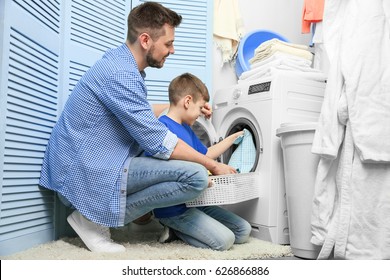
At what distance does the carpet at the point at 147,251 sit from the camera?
174cm

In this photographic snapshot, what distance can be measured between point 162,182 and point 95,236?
38 centimetres

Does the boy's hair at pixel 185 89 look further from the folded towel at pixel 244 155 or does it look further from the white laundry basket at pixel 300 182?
the white laundry basket at pixel 300 182

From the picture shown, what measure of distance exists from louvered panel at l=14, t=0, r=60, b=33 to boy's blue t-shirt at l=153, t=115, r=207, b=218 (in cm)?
73

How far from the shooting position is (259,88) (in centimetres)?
240

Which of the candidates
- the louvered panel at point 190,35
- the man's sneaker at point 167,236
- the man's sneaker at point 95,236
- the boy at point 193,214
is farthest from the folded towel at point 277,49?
the man's sneaker at point 95,236

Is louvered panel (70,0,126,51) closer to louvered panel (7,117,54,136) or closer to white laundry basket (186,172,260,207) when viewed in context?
louvered panel (7,117,54,136)

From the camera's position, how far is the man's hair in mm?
1951

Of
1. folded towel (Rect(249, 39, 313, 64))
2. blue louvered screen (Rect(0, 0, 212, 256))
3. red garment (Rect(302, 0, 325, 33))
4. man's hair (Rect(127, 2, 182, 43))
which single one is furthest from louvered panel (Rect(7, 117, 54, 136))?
red garment (Rect(302, 0, 325, 33))

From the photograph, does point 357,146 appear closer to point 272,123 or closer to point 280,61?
point 272,123

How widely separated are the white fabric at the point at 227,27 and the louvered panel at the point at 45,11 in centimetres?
137

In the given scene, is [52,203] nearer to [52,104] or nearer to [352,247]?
[52,104]

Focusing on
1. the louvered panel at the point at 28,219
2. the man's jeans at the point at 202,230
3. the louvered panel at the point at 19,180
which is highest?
the louvered panel at the point at 19,180

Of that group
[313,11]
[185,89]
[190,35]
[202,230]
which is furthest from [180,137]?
[313,11]
